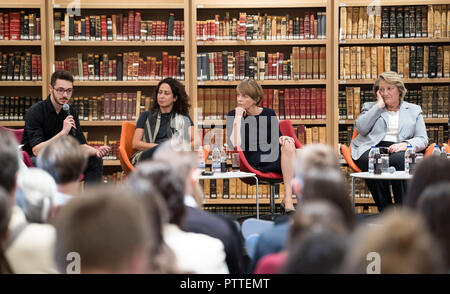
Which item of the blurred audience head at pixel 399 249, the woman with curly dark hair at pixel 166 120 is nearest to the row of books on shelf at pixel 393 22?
the woman with curly dark hair at pixel 166 120

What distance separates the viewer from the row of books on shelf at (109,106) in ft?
19.0

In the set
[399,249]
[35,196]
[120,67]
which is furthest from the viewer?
[120,67]

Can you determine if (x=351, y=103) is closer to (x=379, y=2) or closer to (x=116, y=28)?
(x=379, y=2)

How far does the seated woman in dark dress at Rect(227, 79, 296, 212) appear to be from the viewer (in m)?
4.82

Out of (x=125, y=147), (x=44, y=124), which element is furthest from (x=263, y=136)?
(x=44, y=124)

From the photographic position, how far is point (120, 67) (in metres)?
5.77

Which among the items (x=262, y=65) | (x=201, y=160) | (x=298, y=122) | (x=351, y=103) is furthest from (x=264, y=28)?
(x=201, y=160)

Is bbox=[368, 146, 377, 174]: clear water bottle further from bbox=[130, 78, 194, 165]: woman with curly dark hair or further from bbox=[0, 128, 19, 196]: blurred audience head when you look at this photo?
bbox=[0, 128, 19, 196]: blurred audience head

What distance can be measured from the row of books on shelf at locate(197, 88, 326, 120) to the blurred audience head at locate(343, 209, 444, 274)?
15.9 feet

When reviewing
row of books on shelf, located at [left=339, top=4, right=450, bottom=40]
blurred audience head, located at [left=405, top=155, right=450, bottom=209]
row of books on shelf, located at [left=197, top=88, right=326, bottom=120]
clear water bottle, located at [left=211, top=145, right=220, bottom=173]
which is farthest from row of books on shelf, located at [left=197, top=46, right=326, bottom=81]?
blurred audience head, located at [left=405, top=155, right=450, bottom=209]

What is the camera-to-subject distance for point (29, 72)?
18.8 feet

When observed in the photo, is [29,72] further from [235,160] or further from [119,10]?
[235,160]

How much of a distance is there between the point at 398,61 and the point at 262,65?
136cm

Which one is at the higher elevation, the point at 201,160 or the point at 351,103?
the point at 351,103
